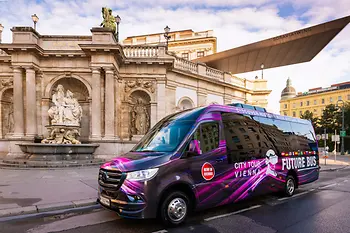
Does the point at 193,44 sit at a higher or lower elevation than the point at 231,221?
higher

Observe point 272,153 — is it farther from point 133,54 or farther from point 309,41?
point 309,41

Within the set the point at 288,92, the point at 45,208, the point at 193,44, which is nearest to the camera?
the point at 45,208

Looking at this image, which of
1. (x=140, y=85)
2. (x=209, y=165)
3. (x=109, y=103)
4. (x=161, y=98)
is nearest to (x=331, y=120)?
(x=161, y=98)

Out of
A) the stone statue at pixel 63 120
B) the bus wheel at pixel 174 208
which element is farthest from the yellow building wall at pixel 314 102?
the bus wheel at pixel 174 208

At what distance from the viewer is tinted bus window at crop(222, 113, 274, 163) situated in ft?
19.5

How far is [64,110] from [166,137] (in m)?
11.8

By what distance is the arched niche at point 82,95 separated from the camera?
56.9 ft

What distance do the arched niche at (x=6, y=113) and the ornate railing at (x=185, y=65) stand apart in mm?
13344

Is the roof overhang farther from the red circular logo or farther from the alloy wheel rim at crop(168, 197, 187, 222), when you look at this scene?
the alloy wheel rim at crop(168, 197, 187, 222)

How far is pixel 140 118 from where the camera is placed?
18.3 metres

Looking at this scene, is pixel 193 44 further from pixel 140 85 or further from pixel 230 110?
pixel 230 110

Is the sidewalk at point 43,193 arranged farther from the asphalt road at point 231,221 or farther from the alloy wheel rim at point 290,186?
the alloy wheel rim at point 290,186

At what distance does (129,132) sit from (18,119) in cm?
750

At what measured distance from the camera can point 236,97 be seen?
24797mm
